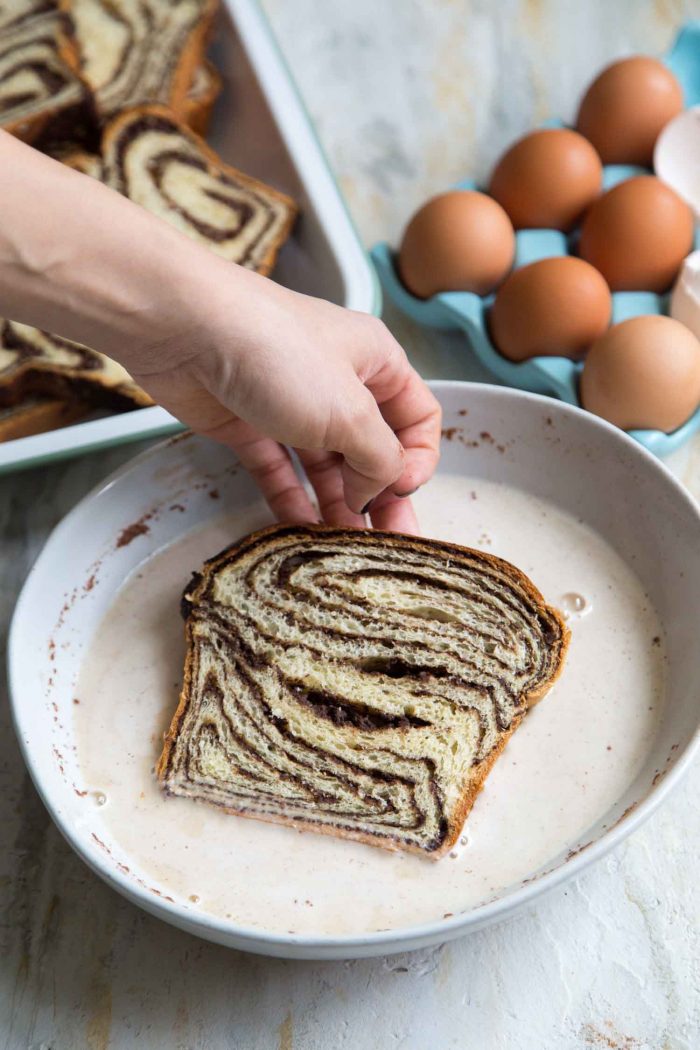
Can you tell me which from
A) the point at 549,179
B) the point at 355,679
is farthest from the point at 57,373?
the point at 549,179

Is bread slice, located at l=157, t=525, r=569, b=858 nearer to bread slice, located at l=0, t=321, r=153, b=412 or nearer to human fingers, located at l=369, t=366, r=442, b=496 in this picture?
human fingers, located at l=369, t=366, r=442, b=496

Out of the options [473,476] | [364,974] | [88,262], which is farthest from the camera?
[473,476]

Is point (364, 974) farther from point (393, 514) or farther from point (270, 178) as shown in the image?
point (270, 178)

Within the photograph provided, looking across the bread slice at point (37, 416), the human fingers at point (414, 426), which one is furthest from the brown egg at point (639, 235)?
the bread slice at point (37, 416)

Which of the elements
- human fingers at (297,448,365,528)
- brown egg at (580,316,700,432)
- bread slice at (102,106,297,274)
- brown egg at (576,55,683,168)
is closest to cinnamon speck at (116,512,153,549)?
human fingers at (297,448,365,528)

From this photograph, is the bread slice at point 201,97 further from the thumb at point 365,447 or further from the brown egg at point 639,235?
the thumb at point 365,447

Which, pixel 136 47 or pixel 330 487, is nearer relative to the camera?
pixel 330 487

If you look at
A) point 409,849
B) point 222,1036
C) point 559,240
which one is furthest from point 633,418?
point 222,1036
